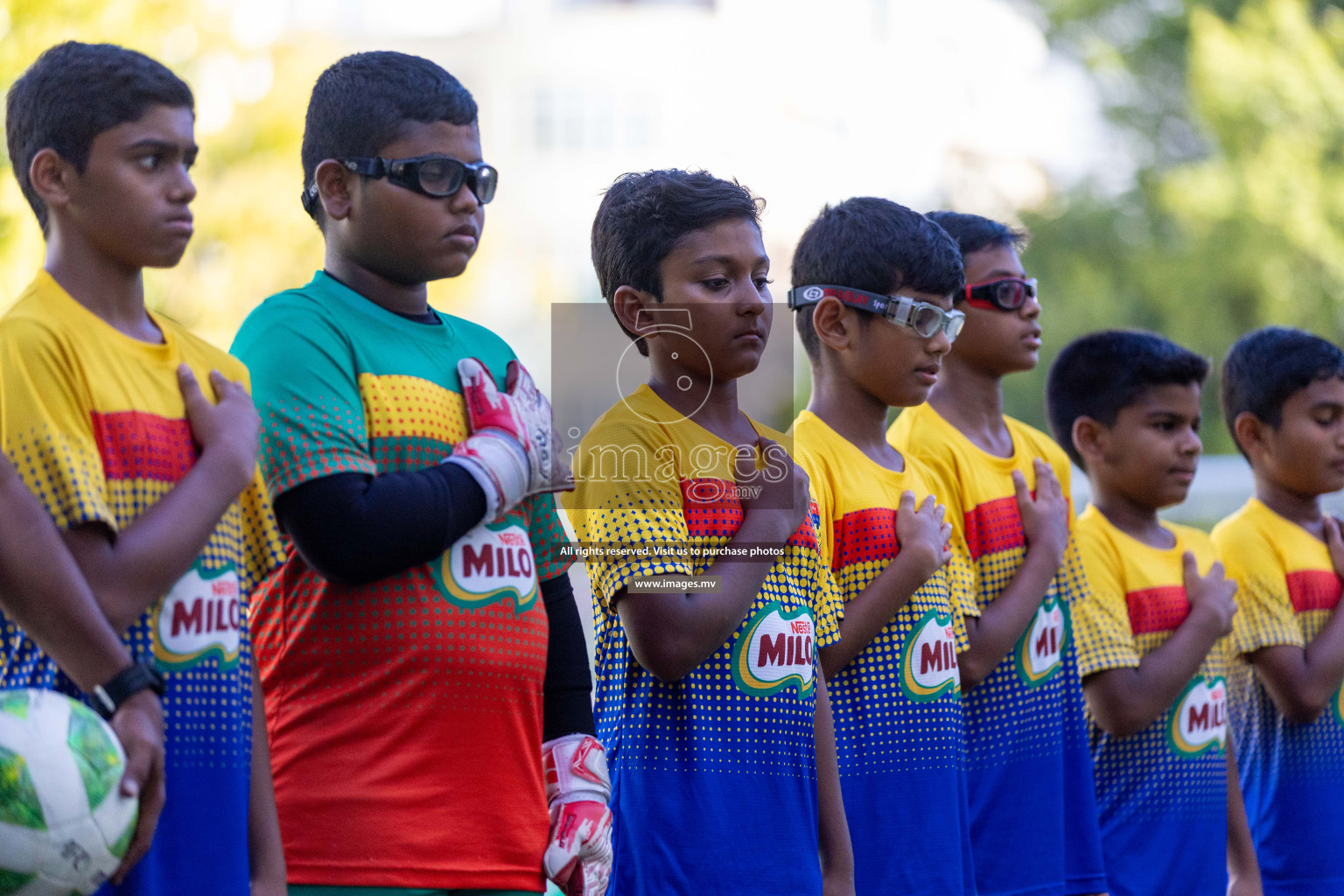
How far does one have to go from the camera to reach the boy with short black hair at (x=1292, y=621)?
482 centimetres

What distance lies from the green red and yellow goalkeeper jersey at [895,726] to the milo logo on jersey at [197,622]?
59.3 inches

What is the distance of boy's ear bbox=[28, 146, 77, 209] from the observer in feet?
7.82

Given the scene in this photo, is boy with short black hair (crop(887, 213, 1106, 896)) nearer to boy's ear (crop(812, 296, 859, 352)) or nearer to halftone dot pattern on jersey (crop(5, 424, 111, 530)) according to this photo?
boy's ear (crop(812, 296, 859, 352))

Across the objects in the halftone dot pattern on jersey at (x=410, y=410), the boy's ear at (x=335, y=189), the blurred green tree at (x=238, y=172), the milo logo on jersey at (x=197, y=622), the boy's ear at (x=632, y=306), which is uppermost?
the blurred green tree at (x=238, y=172)

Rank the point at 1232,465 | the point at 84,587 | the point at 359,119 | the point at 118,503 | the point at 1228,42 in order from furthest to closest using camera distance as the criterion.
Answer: the point at 1228,42 → the point at 1232,465 → the point at 359,119 → the point at 118,503 → the point at 84,587

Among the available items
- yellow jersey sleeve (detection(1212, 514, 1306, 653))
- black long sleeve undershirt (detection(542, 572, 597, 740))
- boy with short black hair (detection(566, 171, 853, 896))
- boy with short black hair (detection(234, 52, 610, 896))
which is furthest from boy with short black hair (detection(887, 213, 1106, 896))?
boy with short black hair (detection(234, 52, 610, 896))

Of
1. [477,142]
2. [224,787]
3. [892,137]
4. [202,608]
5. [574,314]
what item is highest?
[892,137]

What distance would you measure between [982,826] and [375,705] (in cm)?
201

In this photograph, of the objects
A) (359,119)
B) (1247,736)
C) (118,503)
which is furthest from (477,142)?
(1247,736)

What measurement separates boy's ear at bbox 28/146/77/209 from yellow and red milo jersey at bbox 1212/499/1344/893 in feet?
13.4

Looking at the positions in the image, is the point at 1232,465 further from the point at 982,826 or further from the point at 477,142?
the point at 477,142

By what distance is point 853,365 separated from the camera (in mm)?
3795

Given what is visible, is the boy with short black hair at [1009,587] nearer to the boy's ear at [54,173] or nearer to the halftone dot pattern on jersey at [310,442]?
the halftone dot pattern on jersey at [310,442]

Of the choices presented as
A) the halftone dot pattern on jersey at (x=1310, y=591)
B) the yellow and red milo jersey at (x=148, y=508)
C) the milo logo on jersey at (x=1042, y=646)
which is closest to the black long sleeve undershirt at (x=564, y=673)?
the yellow and red milo jersey at (x=148, y=508)
